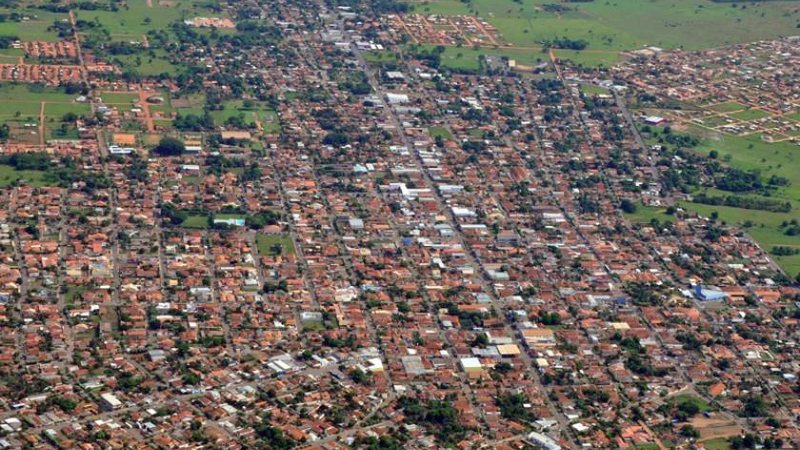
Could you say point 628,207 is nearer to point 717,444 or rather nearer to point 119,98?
point 717,444

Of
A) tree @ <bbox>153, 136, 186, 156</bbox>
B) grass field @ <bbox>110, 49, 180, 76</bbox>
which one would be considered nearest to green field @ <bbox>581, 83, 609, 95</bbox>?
grass field @ <bbox>110, 49, 180, 76</bbox>

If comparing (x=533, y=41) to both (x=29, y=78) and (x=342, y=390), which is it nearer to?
(x=29, y=78)

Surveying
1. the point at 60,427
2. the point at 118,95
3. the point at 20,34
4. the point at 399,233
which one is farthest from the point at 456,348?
the point at 20,34

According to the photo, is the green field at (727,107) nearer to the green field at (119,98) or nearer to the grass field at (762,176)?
the grass field at (762,176)

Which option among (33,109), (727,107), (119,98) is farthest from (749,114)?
(33,109)

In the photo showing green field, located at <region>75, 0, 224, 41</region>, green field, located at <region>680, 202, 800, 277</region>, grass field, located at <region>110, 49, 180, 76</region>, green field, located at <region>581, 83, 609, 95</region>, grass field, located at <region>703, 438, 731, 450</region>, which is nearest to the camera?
grass field, located at <region>703, 438, 731, 450</region>

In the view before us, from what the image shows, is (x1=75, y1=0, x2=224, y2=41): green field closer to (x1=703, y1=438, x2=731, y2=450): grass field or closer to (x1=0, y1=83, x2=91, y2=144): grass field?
(x1=0, y1=83, x2=91, y2=144): grass field

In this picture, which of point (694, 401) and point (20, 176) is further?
point (20, 176)

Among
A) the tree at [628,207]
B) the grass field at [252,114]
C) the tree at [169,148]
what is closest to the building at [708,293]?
the tree at [628,207]
